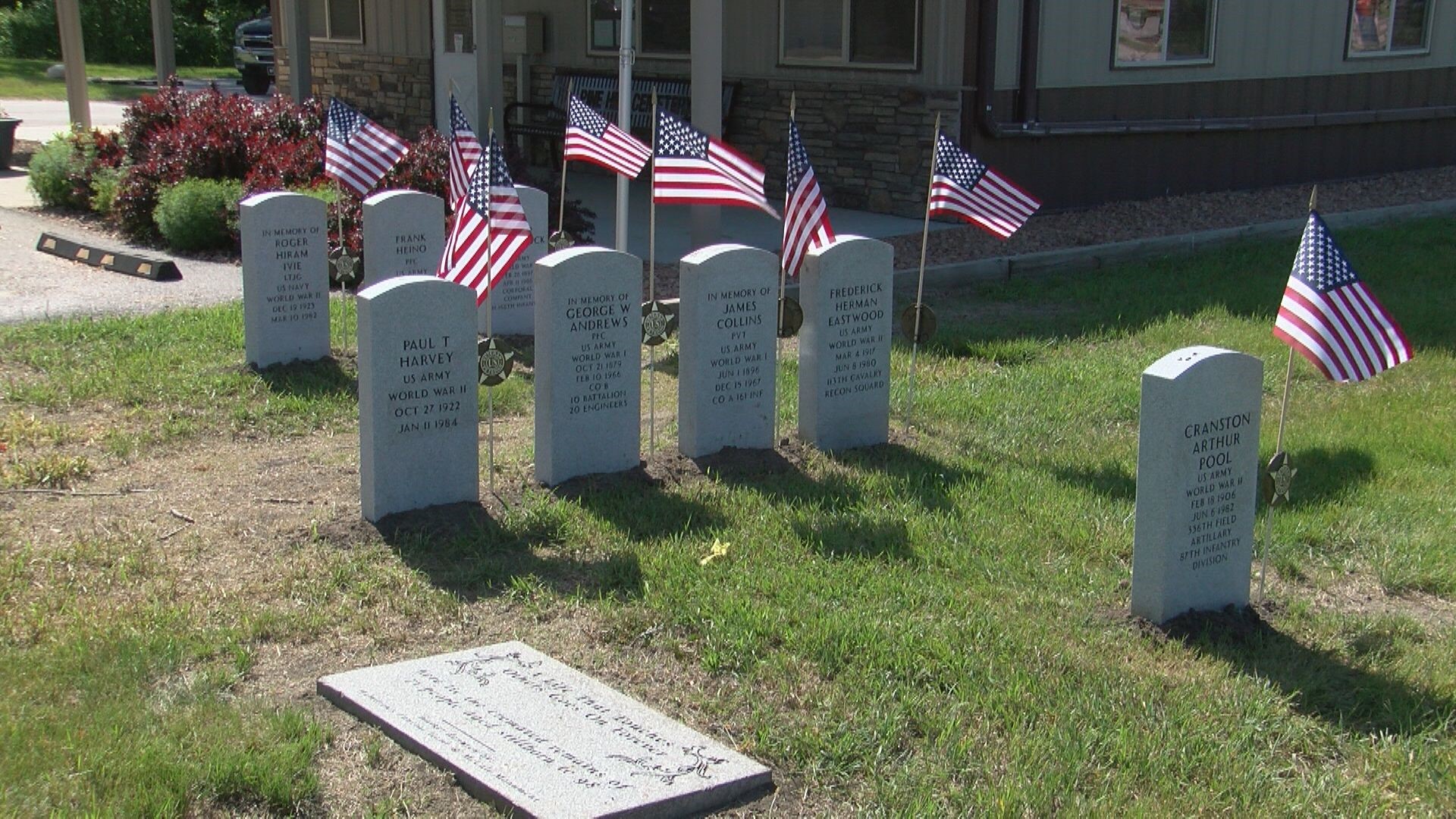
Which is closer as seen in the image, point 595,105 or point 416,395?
point 416,395

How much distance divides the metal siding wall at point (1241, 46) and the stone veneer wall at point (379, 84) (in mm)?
7545

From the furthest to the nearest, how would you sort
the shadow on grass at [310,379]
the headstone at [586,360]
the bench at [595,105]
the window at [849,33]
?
the bench at [595,105], the window at [849,33], the shadow on grass at [310,379], the headstone at [586,360]

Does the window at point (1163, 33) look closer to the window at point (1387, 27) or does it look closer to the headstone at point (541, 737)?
the window at point (1387, 27)

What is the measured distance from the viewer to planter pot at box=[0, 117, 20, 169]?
1778 cm

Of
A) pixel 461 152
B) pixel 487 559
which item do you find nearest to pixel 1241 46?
pixel 461 152

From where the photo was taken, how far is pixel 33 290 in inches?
439

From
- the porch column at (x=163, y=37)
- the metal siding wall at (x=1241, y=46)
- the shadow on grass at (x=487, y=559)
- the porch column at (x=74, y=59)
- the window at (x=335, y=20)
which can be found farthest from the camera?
the window at (x=335, y=20)

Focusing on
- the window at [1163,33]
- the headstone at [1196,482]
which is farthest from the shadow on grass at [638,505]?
the window at [1163,33]

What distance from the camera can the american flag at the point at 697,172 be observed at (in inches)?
297

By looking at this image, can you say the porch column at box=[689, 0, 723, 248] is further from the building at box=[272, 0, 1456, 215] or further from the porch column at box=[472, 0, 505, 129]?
the porch column at box=[472, 0, 505, 129]

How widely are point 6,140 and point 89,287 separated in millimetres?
7927

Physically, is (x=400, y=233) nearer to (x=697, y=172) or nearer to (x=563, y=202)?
(x=563, y=202)

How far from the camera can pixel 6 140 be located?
17.9 m

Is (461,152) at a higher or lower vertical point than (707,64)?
lower
